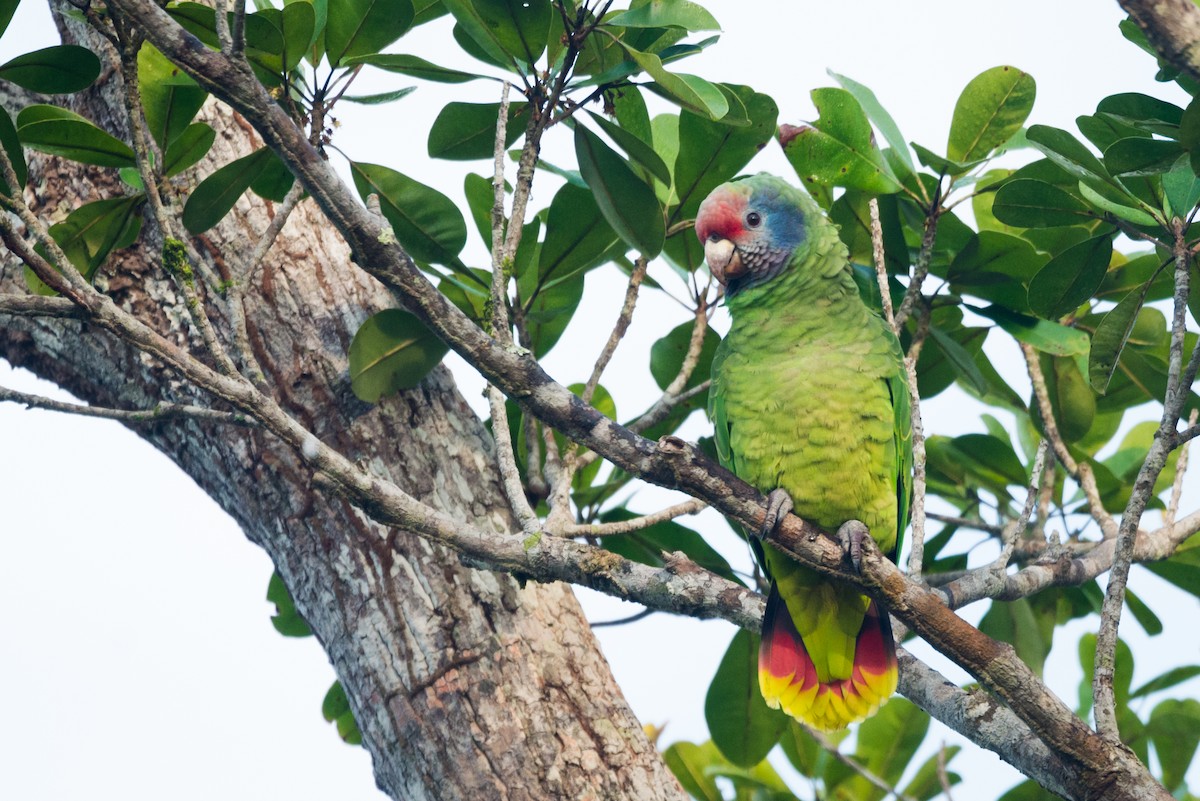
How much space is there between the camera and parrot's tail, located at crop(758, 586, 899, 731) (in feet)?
7.70

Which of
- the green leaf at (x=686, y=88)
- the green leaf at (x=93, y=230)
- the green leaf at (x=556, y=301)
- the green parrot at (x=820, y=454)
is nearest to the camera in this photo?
the green leaf at (x=686, y=88)

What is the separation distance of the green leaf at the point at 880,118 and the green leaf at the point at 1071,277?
0.45 metres

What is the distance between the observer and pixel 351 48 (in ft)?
7.43

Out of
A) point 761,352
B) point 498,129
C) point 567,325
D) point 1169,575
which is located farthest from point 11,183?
point 1169,575

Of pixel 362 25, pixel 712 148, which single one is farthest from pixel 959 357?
pixel 362 25

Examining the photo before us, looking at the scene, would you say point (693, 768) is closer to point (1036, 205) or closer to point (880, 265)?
point (880, 265)

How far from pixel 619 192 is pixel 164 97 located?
104 centimetres

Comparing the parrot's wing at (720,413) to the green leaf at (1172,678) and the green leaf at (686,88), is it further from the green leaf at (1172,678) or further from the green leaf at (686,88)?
the green leaf at (1172,678)

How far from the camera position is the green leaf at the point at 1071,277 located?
234 centimetres

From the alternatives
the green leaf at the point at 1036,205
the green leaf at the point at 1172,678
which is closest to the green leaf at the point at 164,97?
the green leaf at the point at 1036,205

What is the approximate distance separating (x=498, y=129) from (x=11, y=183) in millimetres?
928

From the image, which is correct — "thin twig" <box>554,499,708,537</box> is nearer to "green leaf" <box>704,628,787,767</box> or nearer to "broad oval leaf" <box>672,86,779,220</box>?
"green leaf" <box>704,628,787,767</box>

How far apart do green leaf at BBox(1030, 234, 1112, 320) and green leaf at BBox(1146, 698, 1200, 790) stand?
140cm

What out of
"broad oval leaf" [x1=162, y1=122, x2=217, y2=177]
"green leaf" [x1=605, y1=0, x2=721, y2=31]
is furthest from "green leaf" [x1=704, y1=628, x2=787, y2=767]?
"broad oval leaf" [x1=162, y1=122, x2=217, y2=177]
